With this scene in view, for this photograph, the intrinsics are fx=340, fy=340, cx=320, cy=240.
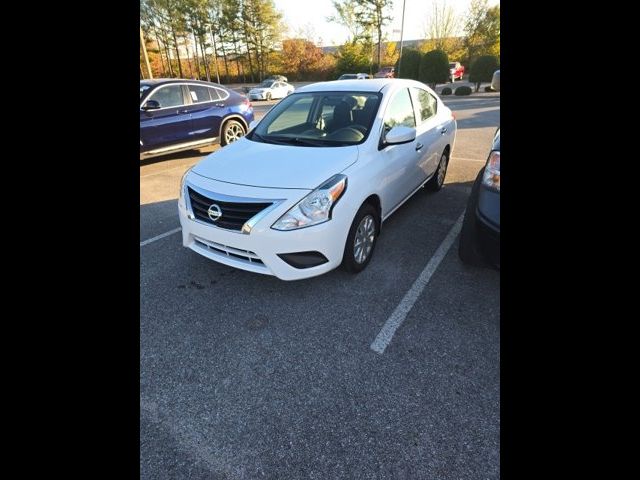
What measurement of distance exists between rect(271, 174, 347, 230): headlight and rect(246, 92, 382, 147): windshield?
704mm

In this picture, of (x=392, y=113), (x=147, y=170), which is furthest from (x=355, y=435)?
(x=147, y=170)

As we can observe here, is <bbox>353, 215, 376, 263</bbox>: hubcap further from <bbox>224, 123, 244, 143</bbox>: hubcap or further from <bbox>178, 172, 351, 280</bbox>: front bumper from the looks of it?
<bbox>224, 123, 244, 143</bbox>: hubcap

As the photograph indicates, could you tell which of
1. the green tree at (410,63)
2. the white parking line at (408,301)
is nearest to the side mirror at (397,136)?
the white parking line at (408,301)

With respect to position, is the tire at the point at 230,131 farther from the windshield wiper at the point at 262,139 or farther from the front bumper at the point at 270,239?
the front bumper at the point at 270,239

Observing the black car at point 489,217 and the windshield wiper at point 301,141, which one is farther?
the windshield wiper at point 301,141

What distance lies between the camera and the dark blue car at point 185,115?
6789 mm

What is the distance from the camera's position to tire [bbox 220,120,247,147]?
7863 millimetres

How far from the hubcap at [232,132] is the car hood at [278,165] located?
5.02 m

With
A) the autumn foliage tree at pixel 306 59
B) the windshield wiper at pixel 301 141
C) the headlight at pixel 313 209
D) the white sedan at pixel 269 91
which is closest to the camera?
the headlight at pixel 313 209

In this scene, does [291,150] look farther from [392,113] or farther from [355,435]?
[355,435]

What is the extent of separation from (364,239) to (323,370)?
51.1 inches

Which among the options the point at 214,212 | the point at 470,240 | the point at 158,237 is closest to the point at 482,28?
the point at 470,240

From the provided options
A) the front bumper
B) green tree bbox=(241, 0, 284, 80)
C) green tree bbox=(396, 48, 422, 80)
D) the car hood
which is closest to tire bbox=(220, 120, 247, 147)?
the car hood

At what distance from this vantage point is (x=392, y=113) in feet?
11.4
